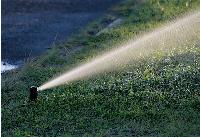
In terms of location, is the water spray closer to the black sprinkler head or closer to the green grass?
the black sprinkler head

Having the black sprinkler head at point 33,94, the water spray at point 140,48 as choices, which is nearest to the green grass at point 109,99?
the black sprinkler head at point 33,94

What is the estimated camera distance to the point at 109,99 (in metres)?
8.06

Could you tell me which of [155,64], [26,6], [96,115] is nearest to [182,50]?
[155,64]

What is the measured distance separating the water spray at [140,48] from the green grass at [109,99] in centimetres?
20

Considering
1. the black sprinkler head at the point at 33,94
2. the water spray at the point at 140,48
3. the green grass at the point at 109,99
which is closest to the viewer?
the green grass at the point at 109,99

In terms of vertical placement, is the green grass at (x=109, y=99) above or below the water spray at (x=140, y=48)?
below

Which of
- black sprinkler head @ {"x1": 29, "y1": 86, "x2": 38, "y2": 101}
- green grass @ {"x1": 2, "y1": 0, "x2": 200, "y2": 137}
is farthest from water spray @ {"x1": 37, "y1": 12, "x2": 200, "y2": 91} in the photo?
green grass @ {"x1": 2, "y1": 0, "x2": 200, "y2": 137}

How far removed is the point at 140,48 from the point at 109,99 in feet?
8.94

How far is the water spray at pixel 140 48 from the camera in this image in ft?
30.6

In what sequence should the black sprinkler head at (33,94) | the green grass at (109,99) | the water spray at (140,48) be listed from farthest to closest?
the water spray at (140,48) → the black sprinkler head at (33,94) → the green grass at (109,99)

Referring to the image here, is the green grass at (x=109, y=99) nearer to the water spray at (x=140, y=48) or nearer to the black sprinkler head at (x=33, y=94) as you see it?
the black sprinkler head at (x=33, y=94)

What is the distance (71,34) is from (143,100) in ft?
16.0

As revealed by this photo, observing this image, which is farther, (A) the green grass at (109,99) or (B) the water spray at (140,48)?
(B) the water spray at (140,48)

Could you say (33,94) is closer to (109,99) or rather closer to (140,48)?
(109,99)
